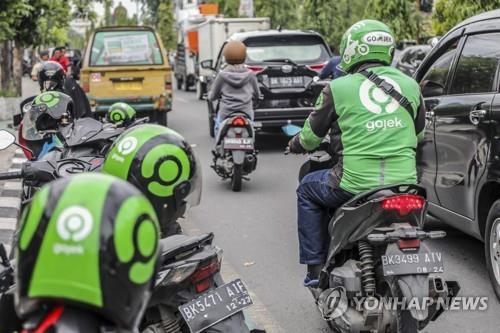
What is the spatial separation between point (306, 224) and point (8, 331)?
2.23 metres

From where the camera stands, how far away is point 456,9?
15062mm

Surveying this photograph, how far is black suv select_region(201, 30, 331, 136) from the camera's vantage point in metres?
12.6

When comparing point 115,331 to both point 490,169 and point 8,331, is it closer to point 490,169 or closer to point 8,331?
point 8,331

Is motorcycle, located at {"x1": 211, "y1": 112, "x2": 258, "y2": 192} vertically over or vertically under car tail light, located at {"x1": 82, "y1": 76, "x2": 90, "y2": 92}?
over

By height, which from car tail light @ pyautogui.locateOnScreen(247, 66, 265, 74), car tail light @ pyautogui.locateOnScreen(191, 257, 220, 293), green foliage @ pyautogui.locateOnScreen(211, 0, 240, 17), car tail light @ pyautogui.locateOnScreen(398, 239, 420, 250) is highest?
car tail light @ pyautogui.locateOnScreen(191, 257, 220, 293)

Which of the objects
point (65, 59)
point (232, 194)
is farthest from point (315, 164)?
point (65, 59)

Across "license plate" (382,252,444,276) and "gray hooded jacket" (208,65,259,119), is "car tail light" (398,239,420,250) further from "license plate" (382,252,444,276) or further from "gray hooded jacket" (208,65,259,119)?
"gray hooded jacket" (208,65,259,119)

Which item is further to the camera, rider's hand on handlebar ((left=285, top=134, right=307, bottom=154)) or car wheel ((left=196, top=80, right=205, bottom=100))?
car wheel ((left=196, top=80, right=205, bottom=100))

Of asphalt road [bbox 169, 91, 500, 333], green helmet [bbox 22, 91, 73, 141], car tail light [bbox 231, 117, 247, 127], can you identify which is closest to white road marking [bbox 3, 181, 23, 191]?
asphalt road [bbox 169, 91, 500, 333]

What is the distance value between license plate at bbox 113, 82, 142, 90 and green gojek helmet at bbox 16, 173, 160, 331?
13121 mm

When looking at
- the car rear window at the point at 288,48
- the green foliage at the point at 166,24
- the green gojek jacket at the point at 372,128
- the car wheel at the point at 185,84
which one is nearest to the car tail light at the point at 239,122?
the car rear window at the point at 288,48

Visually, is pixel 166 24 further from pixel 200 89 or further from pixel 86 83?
pixel 86 83

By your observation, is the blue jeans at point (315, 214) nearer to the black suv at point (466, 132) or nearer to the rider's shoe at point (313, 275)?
the rider's shoe at point (313, 275)

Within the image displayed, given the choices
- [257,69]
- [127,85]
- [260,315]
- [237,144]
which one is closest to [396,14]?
[127,85]
